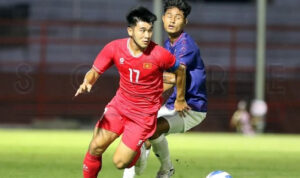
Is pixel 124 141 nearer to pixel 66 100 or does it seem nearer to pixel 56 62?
pixel 66 100

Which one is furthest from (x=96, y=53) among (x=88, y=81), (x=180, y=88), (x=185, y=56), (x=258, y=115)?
Answer: (x=88, y=81)

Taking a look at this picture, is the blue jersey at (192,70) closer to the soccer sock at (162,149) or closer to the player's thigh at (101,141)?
the soccer sock at (162,149)

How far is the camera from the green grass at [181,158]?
12.1 meters

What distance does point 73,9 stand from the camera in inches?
1289

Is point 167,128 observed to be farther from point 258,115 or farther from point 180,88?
point 258,115

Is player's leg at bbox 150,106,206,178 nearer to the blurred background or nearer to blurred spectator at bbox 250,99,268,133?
blurred spectator at bbox 250,99,268,133

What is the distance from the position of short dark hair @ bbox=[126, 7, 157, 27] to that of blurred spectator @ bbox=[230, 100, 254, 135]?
1665 centimetres

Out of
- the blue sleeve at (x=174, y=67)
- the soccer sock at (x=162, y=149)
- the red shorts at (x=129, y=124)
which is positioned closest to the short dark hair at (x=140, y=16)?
the blue sleeve at (x=174, y=67)

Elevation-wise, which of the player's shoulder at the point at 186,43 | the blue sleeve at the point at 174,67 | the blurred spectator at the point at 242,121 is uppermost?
the player's shoulder at the point at 186,43

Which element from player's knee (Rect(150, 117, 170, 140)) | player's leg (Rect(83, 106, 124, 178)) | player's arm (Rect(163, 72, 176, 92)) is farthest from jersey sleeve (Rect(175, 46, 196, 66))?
player's leg (Rect(83, 106, 124, 178))

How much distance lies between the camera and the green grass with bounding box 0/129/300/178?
12.1 metres

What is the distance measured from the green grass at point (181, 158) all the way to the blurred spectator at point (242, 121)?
424cm

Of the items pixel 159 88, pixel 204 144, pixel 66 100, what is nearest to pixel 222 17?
pixel 66 100

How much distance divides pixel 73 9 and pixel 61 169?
2076 centimetres
